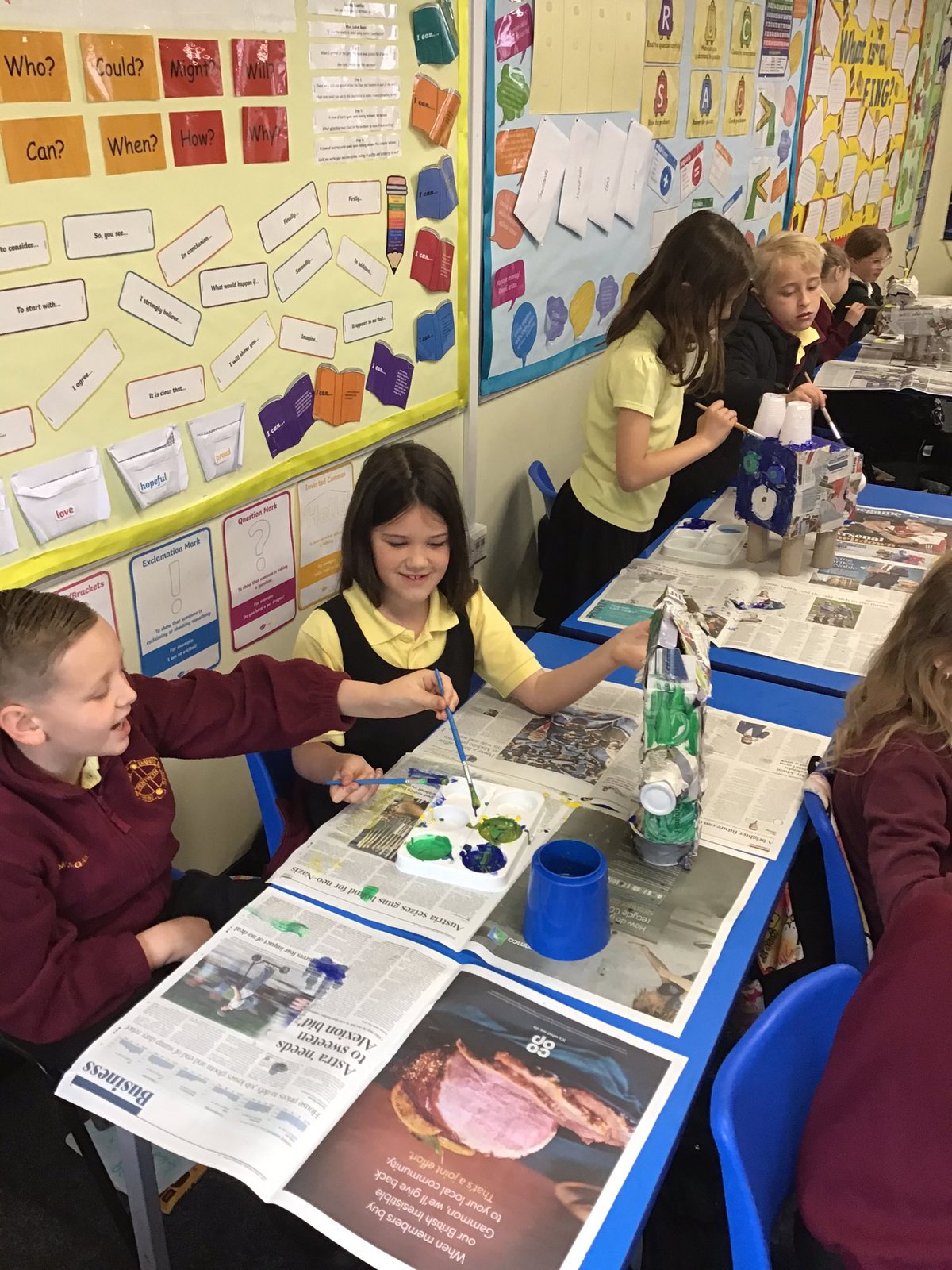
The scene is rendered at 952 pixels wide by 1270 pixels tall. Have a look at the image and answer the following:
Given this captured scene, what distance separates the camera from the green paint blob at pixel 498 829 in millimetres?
1271

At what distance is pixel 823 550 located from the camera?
6.98 feet

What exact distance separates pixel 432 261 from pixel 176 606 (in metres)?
1.01

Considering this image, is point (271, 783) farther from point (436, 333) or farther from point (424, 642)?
point (436, 333)

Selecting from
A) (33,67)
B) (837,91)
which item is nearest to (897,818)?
(33,67)

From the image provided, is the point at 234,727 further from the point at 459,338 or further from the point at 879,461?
the point at 879,461

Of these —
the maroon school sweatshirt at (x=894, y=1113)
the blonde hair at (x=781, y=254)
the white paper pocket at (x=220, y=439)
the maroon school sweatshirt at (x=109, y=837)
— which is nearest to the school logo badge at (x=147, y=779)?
the maroon school sweatshirt at (x=109, y=837)

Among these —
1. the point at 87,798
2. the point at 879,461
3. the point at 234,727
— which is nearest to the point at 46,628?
the point at 87,798

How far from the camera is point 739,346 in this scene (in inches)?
114

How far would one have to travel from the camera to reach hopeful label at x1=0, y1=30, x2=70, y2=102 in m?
1.30

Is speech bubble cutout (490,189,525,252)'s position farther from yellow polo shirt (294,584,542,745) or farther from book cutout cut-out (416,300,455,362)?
yellow polo shirt (294,584,542,745)

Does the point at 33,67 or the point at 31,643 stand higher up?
the point at 33,67

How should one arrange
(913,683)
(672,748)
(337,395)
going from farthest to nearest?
1. (337,395)
2. (913,683)
3. (672,748)

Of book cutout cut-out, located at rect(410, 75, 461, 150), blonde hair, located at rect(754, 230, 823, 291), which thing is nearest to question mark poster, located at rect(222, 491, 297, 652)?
book cutout cut-out, located at rect(410, 75, 461, 150)

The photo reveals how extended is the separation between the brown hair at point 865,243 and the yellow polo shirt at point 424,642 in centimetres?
373
